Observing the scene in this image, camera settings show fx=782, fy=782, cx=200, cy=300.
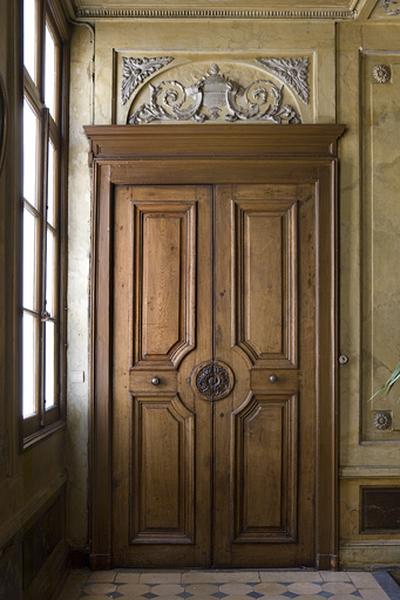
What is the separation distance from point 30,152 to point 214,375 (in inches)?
66.6

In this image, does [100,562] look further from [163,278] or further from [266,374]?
[163,278]

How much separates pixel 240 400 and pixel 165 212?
121 centimetres

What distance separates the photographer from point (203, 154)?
4.69 meters

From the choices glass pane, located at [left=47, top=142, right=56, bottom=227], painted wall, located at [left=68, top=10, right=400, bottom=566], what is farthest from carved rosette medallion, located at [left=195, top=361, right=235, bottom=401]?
glass pane, located at [left=47, top=142, right=56, bottom=227]

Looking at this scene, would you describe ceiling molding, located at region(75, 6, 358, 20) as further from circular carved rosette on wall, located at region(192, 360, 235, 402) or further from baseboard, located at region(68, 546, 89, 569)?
baseboard, located at region(68, 546, 89, 569)

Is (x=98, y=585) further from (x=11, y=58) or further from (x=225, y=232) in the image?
(x=11, y=58)

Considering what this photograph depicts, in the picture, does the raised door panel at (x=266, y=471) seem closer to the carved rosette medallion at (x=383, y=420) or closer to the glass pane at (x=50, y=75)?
the carved rosette medallion at (x=383, y=420)

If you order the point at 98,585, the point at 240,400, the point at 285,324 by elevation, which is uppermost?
the point at 285,324

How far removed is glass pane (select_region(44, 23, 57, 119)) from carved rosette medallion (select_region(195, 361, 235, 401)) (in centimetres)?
173

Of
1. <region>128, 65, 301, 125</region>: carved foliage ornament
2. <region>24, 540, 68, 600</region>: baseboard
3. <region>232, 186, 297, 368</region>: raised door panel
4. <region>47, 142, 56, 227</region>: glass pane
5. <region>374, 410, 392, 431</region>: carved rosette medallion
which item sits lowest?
<region>24, 540, 68, 600</region>: baseboard

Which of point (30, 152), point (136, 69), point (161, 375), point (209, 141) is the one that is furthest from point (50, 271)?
point (136, 69)

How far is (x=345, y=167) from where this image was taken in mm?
4719

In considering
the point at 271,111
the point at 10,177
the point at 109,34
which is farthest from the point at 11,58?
the point at 271,111

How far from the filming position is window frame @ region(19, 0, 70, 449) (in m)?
3.86
